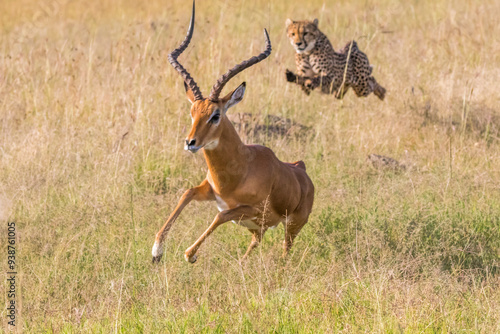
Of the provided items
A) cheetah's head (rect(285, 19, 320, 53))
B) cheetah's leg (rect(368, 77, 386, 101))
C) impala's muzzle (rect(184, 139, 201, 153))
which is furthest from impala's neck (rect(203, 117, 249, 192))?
cheetah's leg (rect(368, 77, 386, 101))

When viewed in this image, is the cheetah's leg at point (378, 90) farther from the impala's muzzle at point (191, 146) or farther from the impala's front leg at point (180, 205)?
the impala's muzzle at point (191, 146)

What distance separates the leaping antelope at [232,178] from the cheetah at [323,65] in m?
3.29

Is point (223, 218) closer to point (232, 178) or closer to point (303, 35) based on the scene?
point (232, 178)

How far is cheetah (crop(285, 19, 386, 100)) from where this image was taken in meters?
9.71

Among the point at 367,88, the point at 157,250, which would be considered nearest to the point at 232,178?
the point at 157,250

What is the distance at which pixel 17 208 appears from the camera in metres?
7.17

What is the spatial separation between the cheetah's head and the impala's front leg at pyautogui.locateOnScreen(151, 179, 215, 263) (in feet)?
13.8

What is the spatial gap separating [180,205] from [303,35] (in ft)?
15.2

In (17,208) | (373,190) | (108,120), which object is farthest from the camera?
(108,120)

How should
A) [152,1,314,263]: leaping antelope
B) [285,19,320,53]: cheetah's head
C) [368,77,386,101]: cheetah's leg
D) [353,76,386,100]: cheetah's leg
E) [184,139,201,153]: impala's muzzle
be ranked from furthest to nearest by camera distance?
[368,77,386,101]: cheetah's leg < [353,76,386,100]: cheetah's leg < [285,19,320,53]: cheetah's head < [152,1,314,263]: leaping antelope < [184,139,201,153]: impala's muzzle

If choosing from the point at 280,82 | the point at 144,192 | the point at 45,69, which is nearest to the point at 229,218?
the point at 144,192

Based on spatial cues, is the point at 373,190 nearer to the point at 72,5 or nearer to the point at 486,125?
the point at 486,125

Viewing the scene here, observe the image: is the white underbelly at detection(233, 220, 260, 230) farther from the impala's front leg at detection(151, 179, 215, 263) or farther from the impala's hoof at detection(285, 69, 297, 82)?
the impala's hoof at detection(285, 69, 297, 82)

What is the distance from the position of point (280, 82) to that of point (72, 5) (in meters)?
11.9
